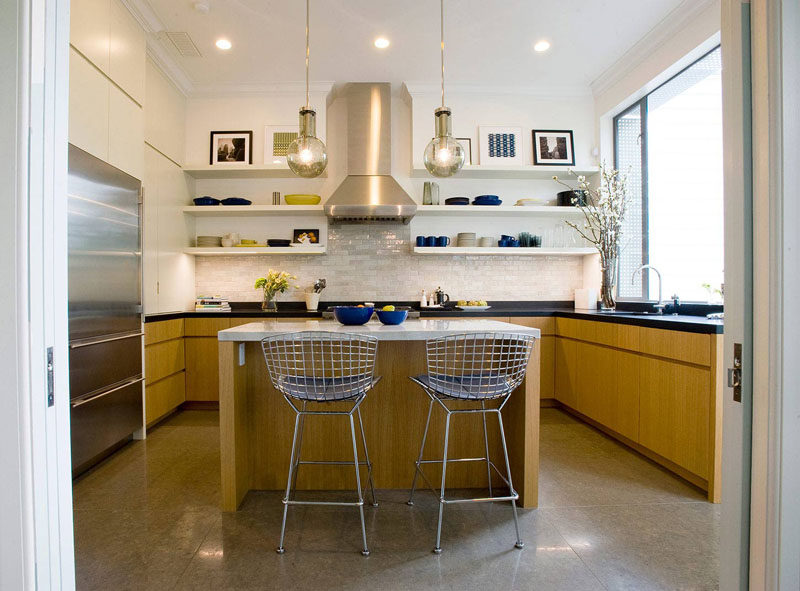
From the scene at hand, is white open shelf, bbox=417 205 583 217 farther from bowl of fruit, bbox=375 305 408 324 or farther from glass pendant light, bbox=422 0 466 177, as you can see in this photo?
bowl of fruit, bbox=375 305 408 324

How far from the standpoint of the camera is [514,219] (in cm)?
494

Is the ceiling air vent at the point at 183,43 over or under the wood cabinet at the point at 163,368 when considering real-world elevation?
over

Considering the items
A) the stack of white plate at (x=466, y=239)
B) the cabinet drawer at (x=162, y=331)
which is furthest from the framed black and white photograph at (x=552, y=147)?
the cabinet drawer at (x=162, y=331)

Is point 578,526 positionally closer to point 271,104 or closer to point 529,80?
point 529,80

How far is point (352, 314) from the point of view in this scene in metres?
2.51

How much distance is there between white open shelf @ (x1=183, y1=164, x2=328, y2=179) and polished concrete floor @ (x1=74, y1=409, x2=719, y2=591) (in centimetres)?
295

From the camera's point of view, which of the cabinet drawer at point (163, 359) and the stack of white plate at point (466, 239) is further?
the stack of white plate at point (466, 239)

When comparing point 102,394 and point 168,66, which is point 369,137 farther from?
point 102,394

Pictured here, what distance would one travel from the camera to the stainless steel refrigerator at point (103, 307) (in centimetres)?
258

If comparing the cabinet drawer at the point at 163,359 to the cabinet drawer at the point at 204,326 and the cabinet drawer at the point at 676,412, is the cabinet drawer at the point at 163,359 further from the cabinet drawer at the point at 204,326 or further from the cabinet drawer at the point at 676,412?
the cabinet drawer at the point at 676,412

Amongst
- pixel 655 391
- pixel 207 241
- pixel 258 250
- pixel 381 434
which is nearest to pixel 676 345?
pixel 655 391

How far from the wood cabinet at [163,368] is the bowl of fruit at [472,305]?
2.78 meters

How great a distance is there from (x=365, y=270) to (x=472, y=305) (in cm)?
123

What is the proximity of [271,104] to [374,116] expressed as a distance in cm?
112
